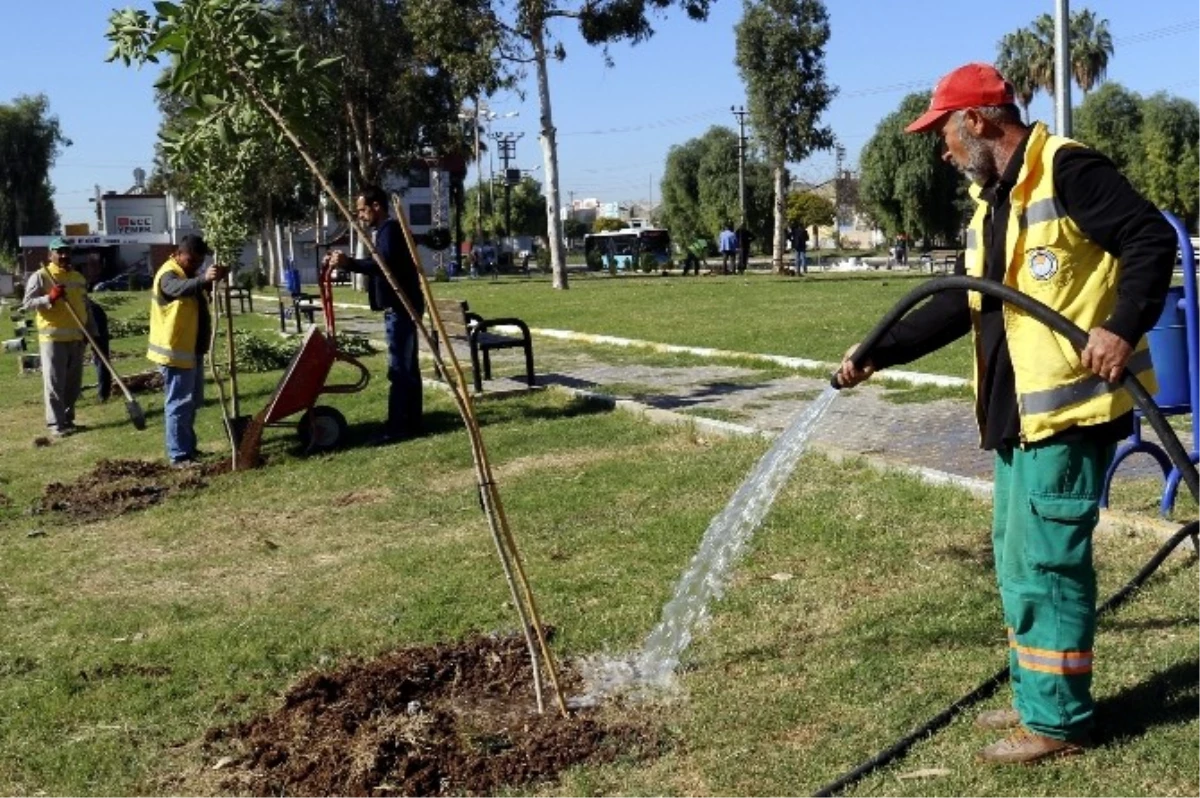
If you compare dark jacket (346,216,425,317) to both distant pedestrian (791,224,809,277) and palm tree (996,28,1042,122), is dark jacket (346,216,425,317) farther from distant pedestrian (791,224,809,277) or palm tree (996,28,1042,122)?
palm tree (996,28,1042,122)

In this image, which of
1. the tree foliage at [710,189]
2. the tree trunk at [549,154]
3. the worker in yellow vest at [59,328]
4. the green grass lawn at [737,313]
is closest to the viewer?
the worker in yellow vest at [59,328]

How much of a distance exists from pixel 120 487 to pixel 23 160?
275 ft

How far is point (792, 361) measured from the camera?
45.7ft

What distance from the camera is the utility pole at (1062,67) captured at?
18.1 metres

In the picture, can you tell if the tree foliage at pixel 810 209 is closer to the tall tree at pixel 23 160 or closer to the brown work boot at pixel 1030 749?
the tall tree at pixel 23 160

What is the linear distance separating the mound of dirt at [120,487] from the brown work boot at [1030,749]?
6495mm

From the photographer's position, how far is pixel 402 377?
1077cm

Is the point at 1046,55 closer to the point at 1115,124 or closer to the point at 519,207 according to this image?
the point at 1115,124

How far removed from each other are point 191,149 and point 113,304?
3838 cm

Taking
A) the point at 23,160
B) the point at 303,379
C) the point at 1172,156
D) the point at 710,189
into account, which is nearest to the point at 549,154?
the point at 303,379

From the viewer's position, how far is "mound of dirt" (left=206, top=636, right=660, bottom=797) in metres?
4.23

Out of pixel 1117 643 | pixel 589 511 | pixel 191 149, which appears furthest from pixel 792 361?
pixel 1117 643

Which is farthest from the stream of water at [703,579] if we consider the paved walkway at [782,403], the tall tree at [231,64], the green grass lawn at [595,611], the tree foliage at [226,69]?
the tree foliage at [226,69]

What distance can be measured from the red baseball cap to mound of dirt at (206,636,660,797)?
208 centimetres
